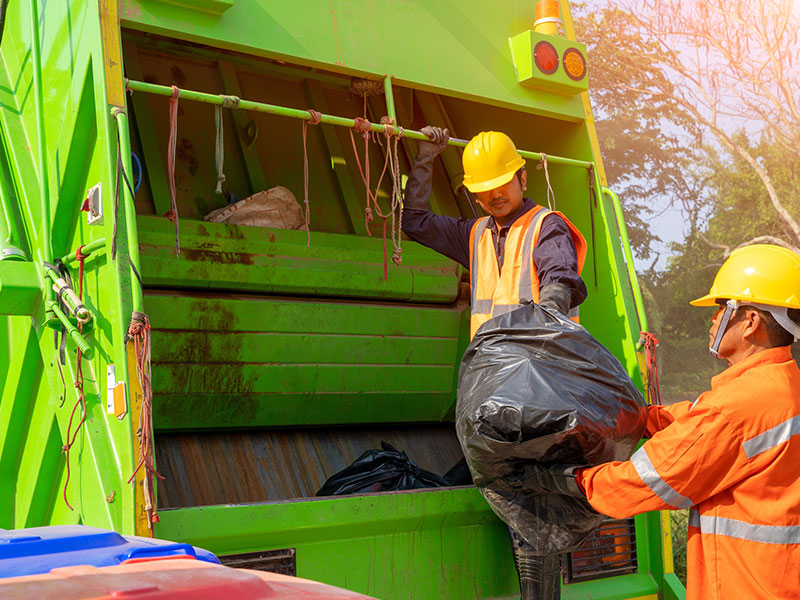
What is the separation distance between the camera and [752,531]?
1958 mm

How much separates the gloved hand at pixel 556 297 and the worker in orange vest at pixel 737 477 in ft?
1.93

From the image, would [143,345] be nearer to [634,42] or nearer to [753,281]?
[753,281]

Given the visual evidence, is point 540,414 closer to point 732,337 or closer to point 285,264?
point 732,337

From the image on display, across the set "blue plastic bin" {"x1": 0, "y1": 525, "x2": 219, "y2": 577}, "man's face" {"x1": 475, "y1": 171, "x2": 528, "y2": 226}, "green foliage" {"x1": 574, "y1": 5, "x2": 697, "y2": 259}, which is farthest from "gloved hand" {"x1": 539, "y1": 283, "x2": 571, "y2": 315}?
"green foliage" {"x1": 574, "y1": 5, "x2": 697, "y2": 259}

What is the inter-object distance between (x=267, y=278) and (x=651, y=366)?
4.44ft

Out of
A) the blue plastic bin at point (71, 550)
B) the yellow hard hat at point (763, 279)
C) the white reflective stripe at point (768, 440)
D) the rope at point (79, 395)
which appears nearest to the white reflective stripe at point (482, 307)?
the yellow hard hat at point (763, 279)

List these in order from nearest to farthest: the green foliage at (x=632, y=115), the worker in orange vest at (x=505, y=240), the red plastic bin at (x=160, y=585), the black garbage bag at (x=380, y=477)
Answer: the red plastic bin at (x=160, y=585)
the worker in orange vest at (x=505, y=240)
the black garbage bag at (x=380, y=477)
the green foliage at (x=632, y=115)

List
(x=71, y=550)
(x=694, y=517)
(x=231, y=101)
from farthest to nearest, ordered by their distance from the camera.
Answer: (x=231, y=101) → (x=694, y=517) → (x=71, y=550)

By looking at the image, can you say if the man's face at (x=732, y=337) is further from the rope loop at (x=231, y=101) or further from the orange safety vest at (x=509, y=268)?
the rope loop at (x=231, y=101)

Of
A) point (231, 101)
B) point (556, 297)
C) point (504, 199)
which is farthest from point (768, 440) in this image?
point (231, 101)

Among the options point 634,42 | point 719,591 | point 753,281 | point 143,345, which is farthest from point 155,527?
point 634,42

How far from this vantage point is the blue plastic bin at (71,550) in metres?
1.25

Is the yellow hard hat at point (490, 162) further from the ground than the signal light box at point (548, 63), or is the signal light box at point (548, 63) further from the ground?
the signal light box at point (548, 63)

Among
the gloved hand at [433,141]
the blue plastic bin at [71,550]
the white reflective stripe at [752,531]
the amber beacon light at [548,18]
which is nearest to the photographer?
the blue plastic bin at [71,550]
